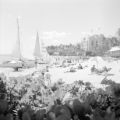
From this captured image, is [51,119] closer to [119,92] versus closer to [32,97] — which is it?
[119,92]

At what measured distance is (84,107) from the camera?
121cm

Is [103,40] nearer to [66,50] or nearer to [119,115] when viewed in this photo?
[66,50]

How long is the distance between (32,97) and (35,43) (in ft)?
92.0

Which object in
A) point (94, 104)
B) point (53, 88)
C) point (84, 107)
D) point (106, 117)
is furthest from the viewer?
point (53, 88)

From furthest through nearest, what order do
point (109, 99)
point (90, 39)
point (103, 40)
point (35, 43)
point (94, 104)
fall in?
point (90, 39) → point (103, 40) → point (35, 43) → point (109, 99) → point (94, 104)

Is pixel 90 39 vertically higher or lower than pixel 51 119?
higher

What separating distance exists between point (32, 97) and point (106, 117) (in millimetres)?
1155

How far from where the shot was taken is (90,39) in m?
71.6

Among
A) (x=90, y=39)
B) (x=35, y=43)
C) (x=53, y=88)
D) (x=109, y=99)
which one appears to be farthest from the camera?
(x=90, y=39)

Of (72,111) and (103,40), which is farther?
(103,40)

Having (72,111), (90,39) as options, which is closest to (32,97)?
(72,111)

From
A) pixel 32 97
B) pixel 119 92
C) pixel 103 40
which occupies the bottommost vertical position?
pixel 32 97

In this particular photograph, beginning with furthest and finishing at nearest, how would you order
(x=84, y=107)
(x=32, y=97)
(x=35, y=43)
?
1. (x=35, y=43)
2. (x=32, y=97)
3. (x=84, y=107)

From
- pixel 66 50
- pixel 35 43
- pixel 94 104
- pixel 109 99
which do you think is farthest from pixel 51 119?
pixel 66 50
